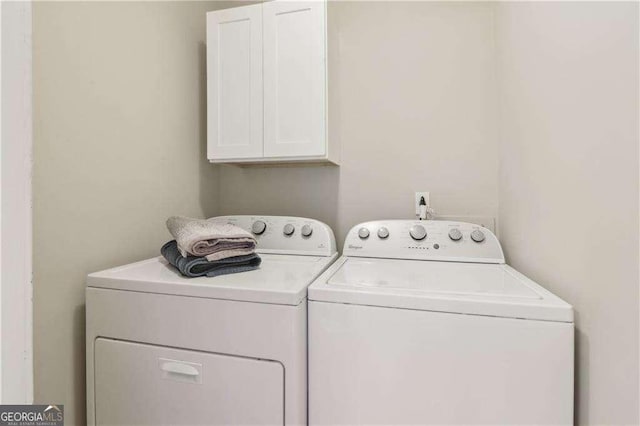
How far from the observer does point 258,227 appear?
155cm

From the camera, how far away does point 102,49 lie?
112cm

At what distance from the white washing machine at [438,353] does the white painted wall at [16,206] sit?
0.60 m

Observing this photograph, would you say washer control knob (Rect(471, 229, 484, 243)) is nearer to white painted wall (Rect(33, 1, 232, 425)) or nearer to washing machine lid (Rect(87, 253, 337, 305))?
washing machine lid (Rect(87, 253, 337, 305))

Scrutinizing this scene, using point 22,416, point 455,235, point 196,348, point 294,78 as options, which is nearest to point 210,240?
point 196,348

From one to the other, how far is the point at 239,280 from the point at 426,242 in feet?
2.64

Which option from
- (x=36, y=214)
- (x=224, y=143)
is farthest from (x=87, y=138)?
(x=224, y=143)

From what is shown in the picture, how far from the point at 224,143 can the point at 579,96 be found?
1339mm

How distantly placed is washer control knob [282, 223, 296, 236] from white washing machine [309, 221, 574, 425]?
0.54 metres

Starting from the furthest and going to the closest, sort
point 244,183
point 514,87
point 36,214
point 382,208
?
point 244,183 < point 382,208 < point 514,87 < point 36,214

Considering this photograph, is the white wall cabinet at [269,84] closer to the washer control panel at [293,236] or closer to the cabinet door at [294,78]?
the cabinet door at [294,78]

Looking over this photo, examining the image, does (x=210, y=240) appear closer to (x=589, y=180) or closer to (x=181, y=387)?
(x=181, y=387)

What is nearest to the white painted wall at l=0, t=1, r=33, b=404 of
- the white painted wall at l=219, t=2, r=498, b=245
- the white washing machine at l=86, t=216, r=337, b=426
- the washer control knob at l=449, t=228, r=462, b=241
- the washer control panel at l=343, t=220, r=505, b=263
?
the white washing machine at l=86, t=216, r=337, b=426

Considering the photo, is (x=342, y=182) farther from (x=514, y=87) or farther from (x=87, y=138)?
(x=87, y=138)

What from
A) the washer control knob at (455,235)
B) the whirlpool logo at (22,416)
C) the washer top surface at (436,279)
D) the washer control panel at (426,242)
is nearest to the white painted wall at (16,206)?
the whirlpool logo at (22,416)
